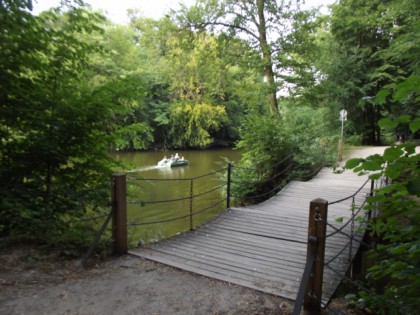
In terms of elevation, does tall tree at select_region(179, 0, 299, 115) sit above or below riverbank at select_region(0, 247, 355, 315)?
above

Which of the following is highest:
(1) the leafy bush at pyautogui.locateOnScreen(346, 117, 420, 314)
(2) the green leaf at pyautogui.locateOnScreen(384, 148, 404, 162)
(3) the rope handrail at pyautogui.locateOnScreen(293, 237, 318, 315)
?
(2) the green leaf at pyautogui.locateOnScreen(384, 148, 404, 162)

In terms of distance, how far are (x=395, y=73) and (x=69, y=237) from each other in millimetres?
21850

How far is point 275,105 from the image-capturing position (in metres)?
14.0

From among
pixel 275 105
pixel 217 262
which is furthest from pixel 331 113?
pixel 217 262

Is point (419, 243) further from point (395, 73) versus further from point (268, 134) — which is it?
point (395, 73)

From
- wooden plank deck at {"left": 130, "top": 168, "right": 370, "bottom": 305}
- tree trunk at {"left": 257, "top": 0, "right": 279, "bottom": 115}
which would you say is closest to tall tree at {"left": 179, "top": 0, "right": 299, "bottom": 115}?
tree trunk at {"left": 257, "top": 0, "right": 279, "bottom": 115}

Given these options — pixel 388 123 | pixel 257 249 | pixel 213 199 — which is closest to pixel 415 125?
pixel 388 123

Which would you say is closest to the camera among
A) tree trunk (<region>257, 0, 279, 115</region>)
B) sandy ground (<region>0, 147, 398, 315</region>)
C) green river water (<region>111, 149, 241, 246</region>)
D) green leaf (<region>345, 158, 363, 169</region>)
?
green leaf (<region>345, 158, 363, 169</region>)

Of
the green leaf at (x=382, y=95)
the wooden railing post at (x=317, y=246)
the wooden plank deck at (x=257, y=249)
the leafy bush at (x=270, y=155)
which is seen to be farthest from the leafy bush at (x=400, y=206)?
the leafy bush at (x=270, y=155)

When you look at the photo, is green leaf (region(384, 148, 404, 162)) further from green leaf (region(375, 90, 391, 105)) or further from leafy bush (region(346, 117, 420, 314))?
green leaf (region(375, 90, 391, 105))

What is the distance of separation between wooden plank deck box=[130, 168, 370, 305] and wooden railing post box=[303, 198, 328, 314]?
21 centimetres

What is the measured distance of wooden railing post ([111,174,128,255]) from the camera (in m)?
4.18

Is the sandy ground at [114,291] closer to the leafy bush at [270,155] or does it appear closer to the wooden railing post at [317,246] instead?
the wooden railing post at [317,246]

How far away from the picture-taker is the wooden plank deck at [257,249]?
3.86 metres
